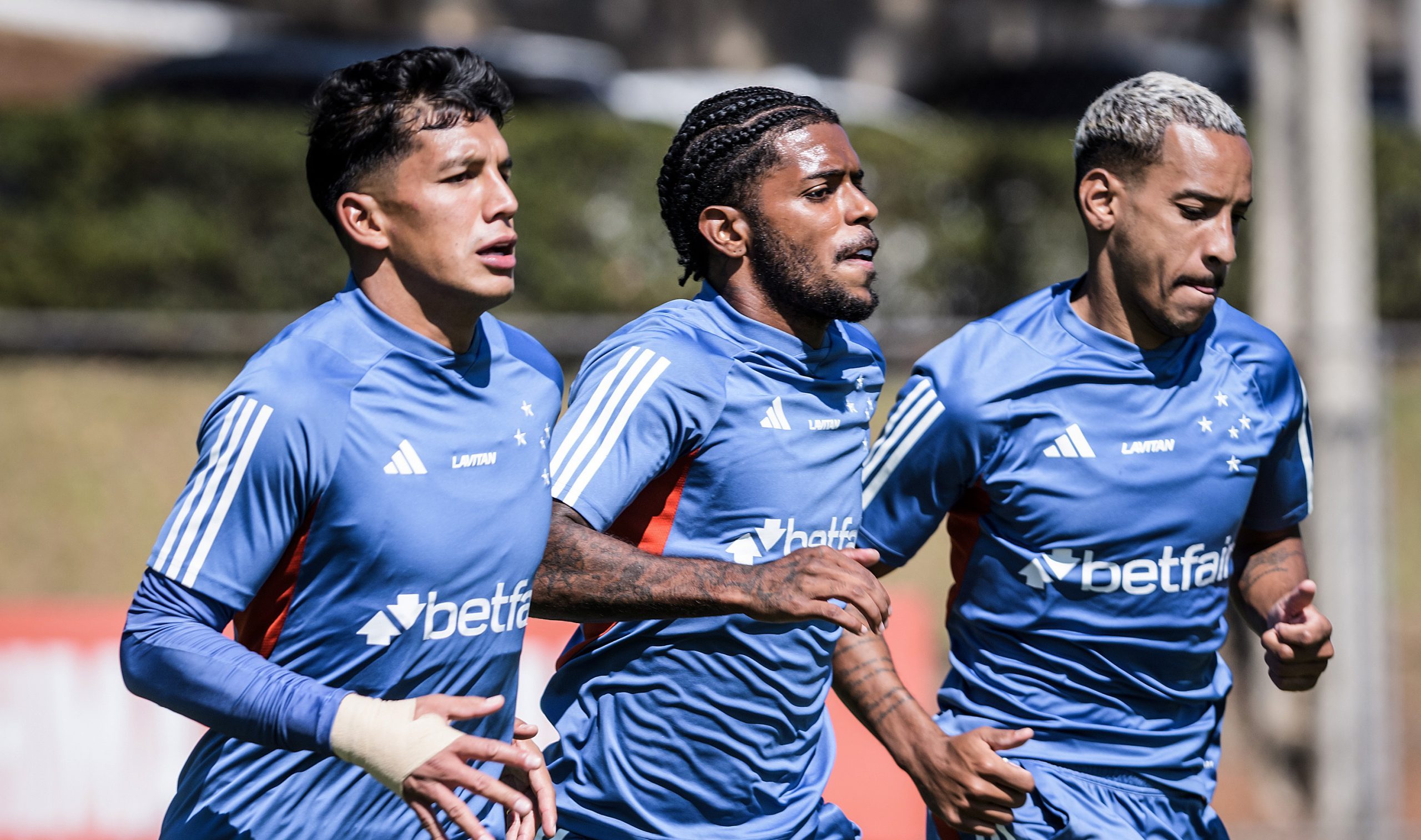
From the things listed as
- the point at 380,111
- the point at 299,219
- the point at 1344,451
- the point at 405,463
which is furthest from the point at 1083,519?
the point at 299,219

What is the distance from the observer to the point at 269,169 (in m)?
9.92

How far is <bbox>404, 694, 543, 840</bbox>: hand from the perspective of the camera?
2.49m

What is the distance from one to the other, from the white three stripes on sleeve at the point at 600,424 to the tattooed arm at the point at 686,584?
57 millimetres

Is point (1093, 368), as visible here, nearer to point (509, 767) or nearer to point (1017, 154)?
point (509, 767)

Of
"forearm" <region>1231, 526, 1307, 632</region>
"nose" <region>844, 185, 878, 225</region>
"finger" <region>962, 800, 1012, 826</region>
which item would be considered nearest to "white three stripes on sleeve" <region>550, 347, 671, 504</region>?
"nose" <region>844, 185, 878, 225</region>

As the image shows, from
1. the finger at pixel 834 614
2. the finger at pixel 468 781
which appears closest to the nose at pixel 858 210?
the finger at pixel 834 614

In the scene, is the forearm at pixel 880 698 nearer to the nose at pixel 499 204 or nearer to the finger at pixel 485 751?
the finger at pixel 485 751

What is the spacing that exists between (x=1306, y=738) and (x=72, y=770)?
5.91 metres

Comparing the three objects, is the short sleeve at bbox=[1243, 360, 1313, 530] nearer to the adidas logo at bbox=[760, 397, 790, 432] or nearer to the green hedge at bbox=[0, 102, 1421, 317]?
the adidas logo at bbox=[760, 397, 790, 432]

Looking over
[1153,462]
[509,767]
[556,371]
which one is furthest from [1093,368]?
[509,767]

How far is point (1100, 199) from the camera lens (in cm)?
366

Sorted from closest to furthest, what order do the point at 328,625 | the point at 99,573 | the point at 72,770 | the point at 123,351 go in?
the point at 328,625
the point at 72,770
the point at 99,573
the point at 123,351

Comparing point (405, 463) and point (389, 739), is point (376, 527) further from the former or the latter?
point (389, 739)

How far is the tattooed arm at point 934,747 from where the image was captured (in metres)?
3.22
